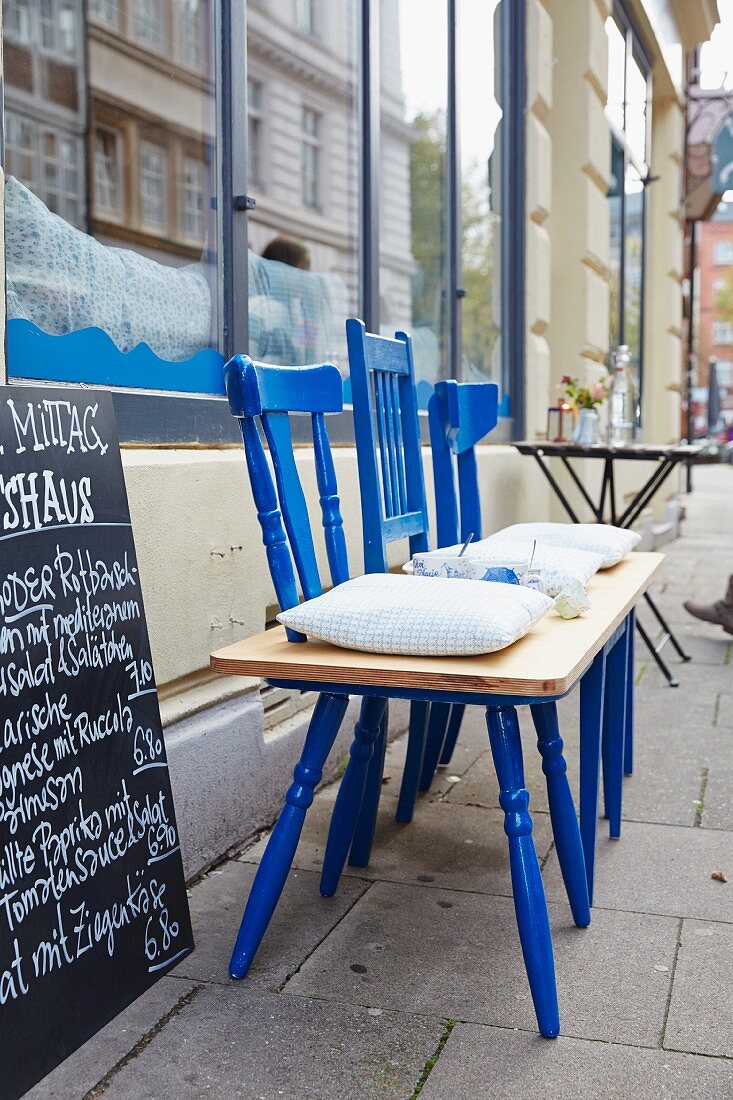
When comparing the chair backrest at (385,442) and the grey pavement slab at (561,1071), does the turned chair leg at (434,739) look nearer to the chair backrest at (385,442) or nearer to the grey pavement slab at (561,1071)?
the chair backrest at (385,442)

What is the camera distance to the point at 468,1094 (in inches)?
71.6

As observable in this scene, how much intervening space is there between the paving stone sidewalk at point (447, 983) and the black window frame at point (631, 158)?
5807 millimetres

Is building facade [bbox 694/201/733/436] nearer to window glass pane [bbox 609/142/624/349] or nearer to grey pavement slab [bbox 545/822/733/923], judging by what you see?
window glass pane [bbox 609/142/624/349]

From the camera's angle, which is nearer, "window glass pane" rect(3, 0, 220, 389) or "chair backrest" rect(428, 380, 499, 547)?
"window glass pane" rect(3, 0, 220, 389)

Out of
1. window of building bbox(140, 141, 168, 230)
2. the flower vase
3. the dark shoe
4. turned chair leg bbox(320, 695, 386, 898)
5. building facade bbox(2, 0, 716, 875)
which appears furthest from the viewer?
the dark shoe

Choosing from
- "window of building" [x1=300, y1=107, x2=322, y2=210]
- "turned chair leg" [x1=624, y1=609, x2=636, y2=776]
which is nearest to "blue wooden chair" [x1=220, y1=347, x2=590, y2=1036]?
"turned chair leg" [x1=624, y1=609, x2=636, y2=776]

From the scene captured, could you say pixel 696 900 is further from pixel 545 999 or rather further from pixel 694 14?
pixel 694 14

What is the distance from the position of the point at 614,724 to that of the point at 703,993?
0.86 meters

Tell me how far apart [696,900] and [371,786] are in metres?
0.79

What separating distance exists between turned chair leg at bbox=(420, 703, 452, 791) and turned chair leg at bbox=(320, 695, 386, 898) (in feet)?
2.30

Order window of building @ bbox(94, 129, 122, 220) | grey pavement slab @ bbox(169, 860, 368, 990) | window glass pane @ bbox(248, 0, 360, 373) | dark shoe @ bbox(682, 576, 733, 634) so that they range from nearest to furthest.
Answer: grey pavement slab @ bbox(169, 860, 368, 990)
window glass pane @ bbox(248, 0, 360, 373)
dark shoe @ bbox(682, 576, 733, 634)
window of building @ bbox(94, 129, 122, 220)

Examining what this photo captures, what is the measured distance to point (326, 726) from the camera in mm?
2234

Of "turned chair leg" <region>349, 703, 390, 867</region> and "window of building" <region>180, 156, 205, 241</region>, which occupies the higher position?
"window of building" <region>180, 156, 205, 241</region>

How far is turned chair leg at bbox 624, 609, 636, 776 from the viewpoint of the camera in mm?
3113
